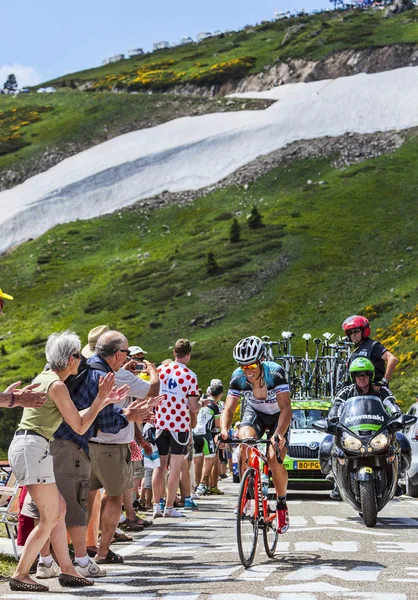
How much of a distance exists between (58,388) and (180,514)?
722 centimetres

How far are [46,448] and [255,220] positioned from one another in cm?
10443

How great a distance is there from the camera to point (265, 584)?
8750mm

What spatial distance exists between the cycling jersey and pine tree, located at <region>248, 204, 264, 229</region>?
331ft

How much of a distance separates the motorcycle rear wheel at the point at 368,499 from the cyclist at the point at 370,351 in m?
1.95

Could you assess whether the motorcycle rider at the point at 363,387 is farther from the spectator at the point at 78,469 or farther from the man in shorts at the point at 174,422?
the spectator at the point at 78,469

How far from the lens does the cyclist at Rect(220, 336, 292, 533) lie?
35.2 ft

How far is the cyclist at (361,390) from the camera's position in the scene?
45.9 ft

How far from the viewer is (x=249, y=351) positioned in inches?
420

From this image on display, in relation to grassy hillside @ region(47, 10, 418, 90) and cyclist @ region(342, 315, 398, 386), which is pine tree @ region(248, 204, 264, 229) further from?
cyclist @ region(342, 315, 398, 386)

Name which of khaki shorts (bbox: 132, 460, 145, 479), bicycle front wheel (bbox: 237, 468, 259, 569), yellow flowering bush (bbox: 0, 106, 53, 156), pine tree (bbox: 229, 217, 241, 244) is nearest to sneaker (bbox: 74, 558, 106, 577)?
bicycle front wheel (bbox: 237, 468, 259, 569)

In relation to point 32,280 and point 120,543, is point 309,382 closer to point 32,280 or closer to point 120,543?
point 120,543

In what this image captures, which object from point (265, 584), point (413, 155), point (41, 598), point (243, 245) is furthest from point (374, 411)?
point (413, 155)

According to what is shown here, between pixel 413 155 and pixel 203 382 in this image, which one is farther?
pixel 413 155

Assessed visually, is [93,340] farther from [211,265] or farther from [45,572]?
[211,265]
